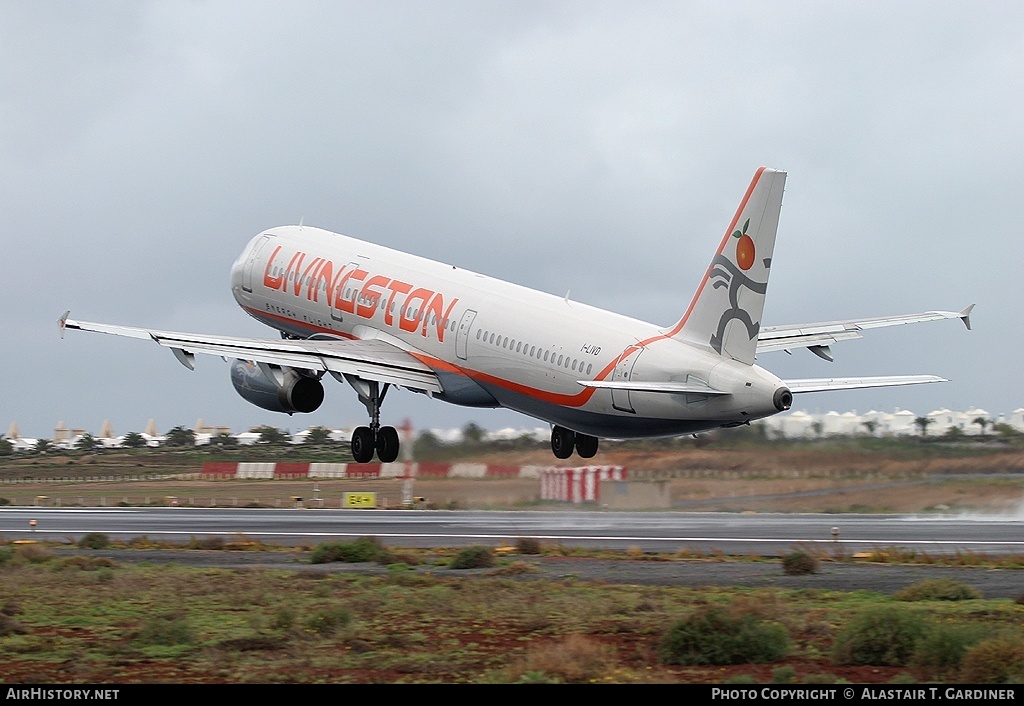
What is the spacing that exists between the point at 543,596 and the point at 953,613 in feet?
26.5

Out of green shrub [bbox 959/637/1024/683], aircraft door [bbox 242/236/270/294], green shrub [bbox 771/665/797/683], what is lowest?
green shrub [bbox 771/665/797/683]

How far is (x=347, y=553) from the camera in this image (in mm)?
39156

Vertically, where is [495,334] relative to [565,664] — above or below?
above

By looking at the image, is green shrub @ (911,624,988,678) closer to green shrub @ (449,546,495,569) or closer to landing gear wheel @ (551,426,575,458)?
green shrub @ (449,546,495,569)

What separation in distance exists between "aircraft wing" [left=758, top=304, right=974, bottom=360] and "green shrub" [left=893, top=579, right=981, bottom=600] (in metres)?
21.7

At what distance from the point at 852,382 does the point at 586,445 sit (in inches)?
448

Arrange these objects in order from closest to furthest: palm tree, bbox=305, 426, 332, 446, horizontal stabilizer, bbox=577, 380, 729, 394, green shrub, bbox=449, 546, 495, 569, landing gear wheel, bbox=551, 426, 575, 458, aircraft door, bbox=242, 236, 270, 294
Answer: green shrub, bbox=449, 546, 495, 569, horizontal stabilizer, bbox=577, 380, 729, 394, landing gear wheel, bbox=551, 426, 575, 458, aircraft door, bbox=242, 236, 270, 294, palm tree, bbox=305, 426, 332, 446

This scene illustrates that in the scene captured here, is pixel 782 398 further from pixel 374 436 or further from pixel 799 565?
pixel 374 436

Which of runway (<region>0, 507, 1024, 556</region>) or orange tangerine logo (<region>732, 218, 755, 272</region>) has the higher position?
orange tangerine logo (<region>732, 218, 755, 272</region>)

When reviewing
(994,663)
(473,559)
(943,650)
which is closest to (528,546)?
(473,559)

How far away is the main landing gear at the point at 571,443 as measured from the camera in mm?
49531

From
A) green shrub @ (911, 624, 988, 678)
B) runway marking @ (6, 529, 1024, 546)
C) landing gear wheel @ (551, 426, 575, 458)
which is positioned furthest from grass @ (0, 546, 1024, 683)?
landing gear wheel @ (551, 426, 575, 458)

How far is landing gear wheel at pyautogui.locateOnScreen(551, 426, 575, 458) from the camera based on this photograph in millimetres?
49781

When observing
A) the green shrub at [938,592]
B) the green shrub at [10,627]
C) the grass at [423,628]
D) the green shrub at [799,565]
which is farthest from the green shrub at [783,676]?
the green shrub at [799,565]
